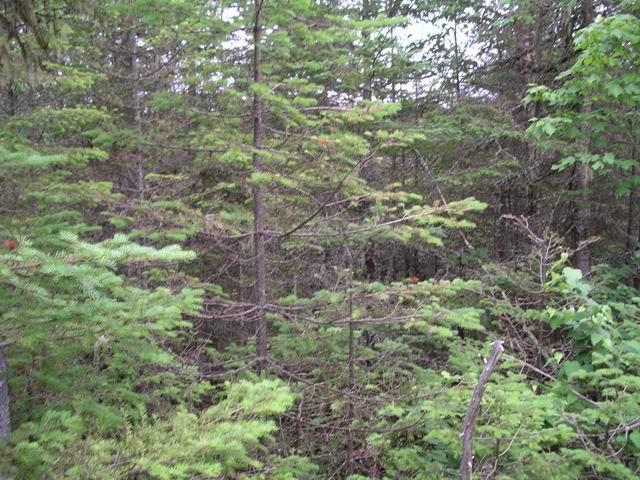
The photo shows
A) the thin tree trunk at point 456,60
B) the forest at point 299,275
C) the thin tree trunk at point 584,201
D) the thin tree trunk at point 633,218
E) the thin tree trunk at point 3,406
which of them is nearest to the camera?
the forest at point 299,275

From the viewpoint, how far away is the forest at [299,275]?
295 centimetres

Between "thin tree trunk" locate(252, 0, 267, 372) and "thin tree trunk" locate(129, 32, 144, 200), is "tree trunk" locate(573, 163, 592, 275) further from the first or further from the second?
"thin tree trunk" locate(129, 32, 144, 200)

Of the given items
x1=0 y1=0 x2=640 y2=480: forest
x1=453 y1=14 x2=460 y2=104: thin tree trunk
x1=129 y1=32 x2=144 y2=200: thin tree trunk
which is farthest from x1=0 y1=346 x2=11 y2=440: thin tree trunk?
x1=453 y1=14 x2=460 y2=104: thin tree trunk

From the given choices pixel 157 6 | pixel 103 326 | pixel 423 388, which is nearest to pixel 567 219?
pixel 423 388

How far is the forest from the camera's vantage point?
2949mm

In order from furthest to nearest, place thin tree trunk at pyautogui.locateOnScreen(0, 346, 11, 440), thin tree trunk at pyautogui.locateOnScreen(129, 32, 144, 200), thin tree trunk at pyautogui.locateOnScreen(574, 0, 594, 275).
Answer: thin tree trunk at pyautogui.locateOnScreen(129, 32, 144, 200), thin tree trunk at pyautogui.locateOnScreen(574, 0, 594, 275), thin tree trunk at pyautogui.locateOnScreen(0, 346, 11, 440)

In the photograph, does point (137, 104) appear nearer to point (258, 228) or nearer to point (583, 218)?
point (258, 228)

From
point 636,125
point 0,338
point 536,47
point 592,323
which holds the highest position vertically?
point 536,47

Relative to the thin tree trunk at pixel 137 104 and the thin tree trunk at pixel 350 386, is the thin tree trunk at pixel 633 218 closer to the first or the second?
the thin tree trunk at pixel 350 386

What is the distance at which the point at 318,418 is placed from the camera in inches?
238

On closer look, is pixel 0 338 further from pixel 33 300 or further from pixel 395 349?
pixel 395 349

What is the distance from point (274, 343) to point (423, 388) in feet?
6.72

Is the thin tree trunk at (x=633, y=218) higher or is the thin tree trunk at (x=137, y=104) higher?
the thin tree trunk at (x=137, y=104)

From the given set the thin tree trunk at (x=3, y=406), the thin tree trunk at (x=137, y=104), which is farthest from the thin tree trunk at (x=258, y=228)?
the thin tree trunk at (x=137, y=104)
